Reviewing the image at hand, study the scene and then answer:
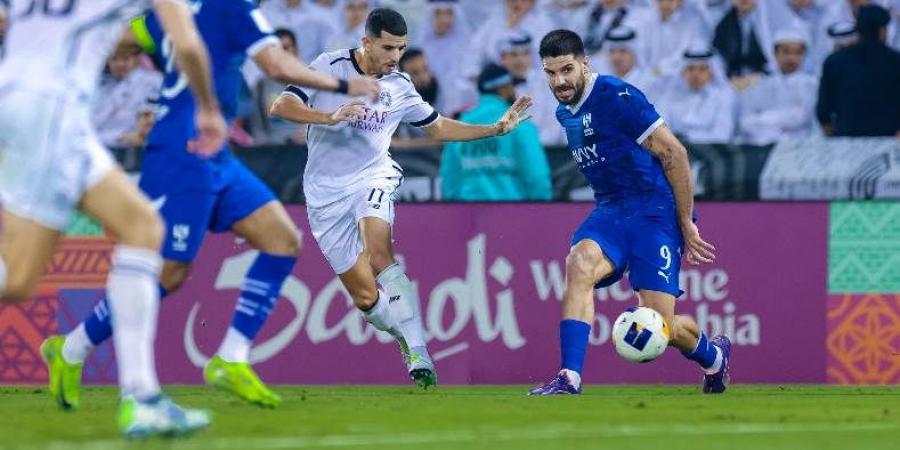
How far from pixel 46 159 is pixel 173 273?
226 cm

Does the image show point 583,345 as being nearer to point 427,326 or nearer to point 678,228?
point 678,228

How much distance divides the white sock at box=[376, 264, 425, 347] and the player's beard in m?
1.88

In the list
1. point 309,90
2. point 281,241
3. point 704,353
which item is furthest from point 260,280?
point 704,353

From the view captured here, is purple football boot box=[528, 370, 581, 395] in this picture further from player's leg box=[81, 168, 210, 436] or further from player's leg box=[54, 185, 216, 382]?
player's leg box=[81, 168, 210, 436]

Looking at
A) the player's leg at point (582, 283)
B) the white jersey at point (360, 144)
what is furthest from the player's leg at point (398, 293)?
the player's leg at point (582, 283)

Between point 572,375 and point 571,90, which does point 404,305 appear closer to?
point 572,375

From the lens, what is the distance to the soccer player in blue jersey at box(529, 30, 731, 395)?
1170 cm

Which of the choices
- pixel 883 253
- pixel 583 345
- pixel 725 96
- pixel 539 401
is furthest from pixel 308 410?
pixel 725 96

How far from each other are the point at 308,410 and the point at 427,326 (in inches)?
179

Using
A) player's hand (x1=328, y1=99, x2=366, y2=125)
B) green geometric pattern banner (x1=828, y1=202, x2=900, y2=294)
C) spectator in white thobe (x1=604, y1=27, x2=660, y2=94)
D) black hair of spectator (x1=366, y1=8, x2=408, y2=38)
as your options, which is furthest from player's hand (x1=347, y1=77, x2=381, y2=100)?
spectator in white thobe (x1=604, y1=27, x2=660, y2=94)

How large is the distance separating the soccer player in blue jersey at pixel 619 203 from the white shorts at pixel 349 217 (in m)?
1.43

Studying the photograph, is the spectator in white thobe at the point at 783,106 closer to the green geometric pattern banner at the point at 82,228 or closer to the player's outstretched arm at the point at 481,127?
the player's outstretched arm at the point at 481,127

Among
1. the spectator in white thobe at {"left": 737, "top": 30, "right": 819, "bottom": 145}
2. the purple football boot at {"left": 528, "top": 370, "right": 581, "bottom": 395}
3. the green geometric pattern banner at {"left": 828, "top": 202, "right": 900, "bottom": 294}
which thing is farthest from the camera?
the spectator in white thobe at {"left": 737, "top": 30, "right": 819, "bottom": 145}

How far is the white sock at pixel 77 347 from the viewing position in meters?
9.80
